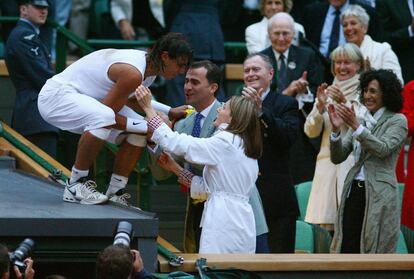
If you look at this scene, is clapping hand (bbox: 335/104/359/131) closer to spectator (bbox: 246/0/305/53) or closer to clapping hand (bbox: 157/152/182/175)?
clapping hand (bbox: 157/152/182/175)

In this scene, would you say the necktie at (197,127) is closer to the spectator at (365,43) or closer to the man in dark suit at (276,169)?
the man in dark suit at (276,169)

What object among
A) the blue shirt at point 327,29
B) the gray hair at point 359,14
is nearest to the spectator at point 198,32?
the blue shirt at point 327,29

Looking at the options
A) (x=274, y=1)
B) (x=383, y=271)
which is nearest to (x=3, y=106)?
(x=274, y=1)

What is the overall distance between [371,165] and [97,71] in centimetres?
243

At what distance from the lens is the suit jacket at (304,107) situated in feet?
40.3

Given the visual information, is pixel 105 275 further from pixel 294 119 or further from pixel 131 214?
pixel 294 119

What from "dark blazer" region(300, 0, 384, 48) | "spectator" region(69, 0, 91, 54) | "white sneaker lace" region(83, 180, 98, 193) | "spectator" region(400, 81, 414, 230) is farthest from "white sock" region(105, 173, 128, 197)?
"spectator" region(69, 0, 91, 54)

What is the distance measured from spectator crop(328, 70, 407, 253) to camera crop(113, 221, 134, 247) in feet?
8.36

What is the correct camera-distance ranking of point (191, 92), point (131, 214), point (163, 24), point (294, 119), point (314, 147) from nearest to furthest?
point (131, 214) < point (191, 92) < point (294, 119) < point (314, 147) < point (163, 24)

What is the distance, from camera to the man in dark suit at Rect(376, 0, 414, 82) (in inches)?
550

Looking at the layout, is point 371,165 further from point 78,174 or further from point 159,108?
point 78,174

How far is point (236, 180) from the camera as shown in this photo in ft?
30.1

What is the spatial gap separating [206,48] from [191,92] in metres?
3.31

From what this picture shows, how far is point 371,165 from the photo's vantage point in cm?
1043
